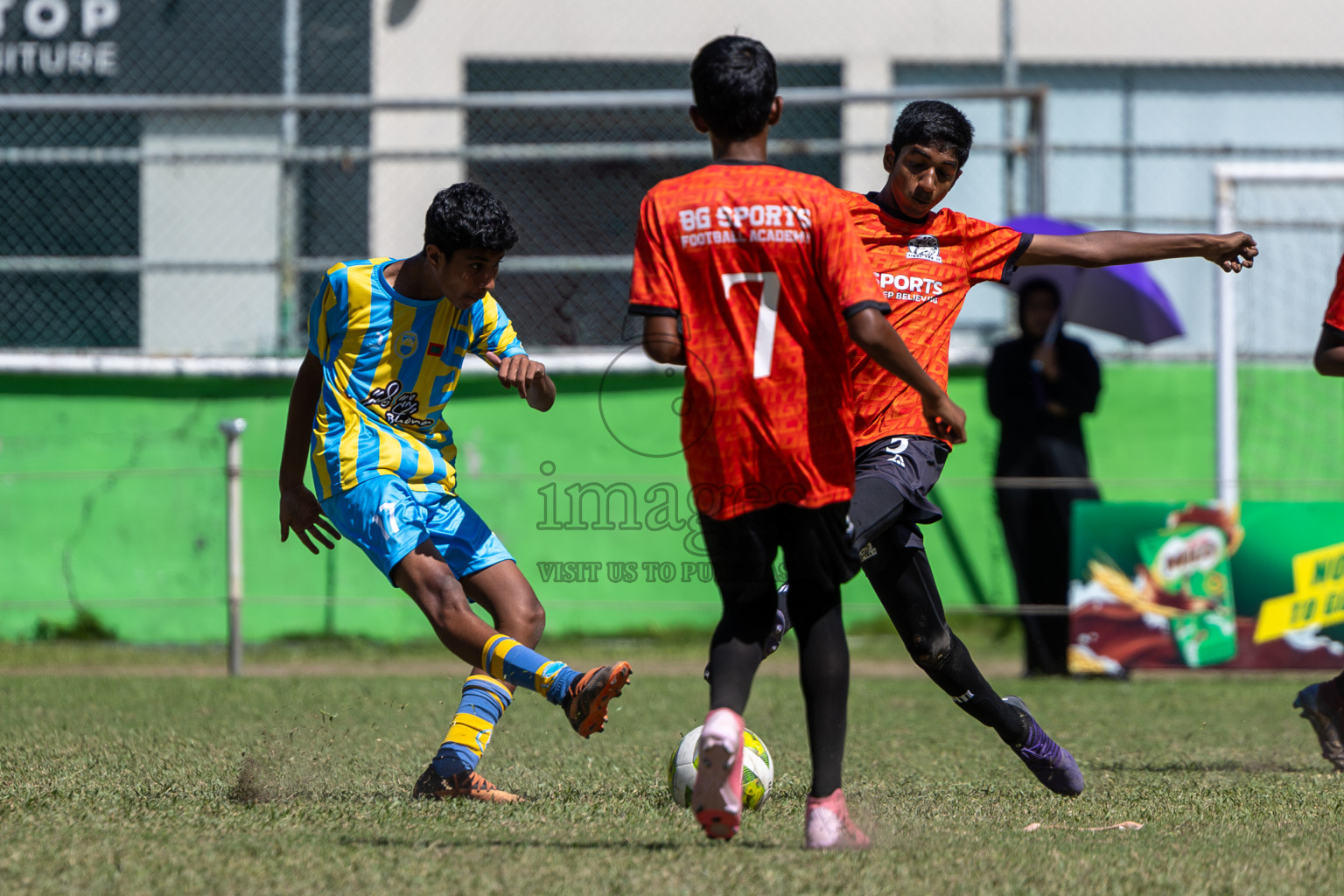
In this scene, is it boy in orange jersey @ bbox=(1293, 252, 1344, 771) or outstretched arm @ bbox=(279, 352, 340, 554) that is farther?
boy in orange jersey @ bbox=(1293, 252, 1344, 771)

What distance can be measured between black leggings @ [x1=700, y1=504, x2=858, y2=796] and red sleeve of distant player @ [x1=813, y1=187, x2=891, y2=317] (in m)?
0.45

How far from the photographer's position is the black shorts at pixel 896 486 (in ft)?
12.4

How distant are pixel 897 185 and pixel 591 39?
25.1 feet

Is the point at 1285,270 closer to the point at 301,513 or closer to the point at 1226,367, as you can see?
the point at 1226,367

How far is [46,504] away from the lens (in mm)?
9469

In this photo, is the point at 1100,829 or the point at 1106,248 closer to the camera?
the point at 1100,829

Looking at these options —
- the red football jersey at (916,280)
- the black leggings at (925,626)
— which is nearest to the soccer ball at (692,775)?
the black leggings at (925,626)

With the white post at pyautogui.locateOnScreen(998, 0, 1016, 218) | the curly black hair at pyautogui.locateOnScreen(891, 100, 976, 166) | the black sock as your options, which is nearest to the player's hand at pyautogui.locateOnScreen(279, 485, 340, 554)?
the black sock

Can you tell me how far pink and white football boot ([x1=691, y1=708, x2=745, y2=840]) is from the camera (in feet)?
9.64

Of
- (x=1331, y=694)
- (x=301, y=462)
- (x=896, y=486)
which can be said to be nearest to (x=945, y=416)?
(x=896, y=486)

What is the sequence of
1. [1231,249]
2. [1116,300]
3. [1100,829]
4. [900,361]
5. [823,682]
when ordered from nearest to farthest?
[900,361] < [823,682] < [1100,829] < [1231,249] < [1116,300]

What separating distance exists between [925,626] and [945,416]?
108 cm

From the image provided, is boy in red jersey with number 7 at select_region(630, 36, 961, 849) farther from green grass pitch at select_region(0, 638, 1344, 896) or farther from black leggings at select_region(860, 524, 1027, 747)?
black leggings at select_region(860, 524, 1027, 747)

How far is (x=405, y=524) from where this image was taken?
13.0ft
